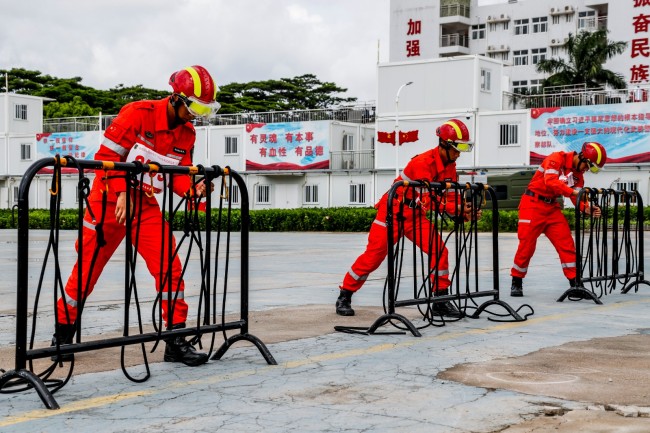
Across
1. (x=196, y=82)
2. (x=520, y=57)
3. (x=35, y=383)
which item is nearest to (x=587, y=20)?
(x=520, y=57)

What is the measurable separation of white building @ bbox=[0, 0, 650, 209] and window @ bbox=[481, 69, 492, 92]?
71mm

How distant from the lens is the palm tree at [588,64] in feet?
180

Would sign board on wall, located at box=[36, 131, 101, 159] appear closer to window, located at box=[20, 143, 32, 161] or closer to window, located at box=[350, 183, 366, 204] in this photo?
window, located at box=[20, 143, 32, 161]

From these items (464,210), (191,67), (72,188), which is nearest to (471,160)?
(72,188)

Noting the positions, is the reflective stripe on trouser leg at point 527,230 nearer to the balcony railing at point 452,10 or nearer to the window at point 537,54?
the balcony railing at point 452,10

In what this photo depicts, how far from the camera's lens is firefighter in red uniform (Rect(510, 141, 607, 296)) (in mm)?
10148

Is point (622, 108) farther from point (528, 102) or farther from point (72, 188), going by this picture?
point (72, 188)

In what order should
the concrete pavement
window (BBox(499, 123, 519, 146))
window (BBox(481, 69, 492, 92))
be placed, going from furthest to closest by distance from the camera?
window (BBox(481, 69, 492, 92)), window (BBox(499, 123, 519, 146)), the concrete pavement

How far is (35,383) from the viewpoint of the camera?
478 centimetres

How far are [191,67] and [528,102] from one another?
41.5 meters

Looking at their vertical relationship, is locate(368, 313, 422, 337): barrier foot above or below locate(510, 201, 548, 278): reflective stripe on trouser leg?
below

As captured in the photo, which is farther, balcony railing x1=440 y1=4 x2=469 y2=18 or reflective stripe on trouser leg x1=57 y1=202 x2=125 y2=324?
balcony railing x1=440 y1=4 x2=469 y2=18

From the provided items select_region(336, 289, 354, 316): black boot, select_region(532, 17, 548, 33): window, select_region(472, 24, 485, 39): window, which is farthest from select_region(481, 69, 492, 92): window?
select_region(336, 289, 354, 316): black boot

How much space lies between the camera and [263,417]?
14.9 ft
